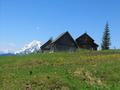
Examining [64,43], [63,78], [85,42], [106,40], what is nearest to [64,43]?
[64,43]

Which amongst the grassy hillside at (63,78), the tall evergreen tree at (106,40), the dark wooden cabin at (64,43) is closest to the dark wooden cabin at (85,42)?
the dark wooden cabin at (64,43)

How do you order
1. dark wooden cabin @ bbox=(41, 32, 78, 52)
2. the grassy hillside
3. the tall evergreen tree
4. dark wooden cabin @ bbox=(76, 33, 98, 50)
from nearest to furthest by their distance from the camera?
the grassy hillside
dark wooden cabin @ bbox=(41, 32, 78, 52)
dark wooden cabin @ bbox=(76, 33, 98, 50)
the tall evergreen tree

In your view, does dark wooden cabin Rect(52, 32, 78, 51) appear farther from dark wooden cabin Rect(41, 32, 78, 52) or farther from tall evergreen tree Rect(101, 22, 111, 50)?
tall evergreen tree Rect(101, 22, 111, 50)

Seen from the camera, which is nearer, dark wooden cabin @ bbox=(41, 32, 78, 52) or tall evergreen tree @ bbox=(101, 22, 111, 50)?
dark wooden cabin @ bbox=(41, 32, 78, 52)

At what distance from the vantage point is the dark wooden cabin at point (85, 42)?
101 meters

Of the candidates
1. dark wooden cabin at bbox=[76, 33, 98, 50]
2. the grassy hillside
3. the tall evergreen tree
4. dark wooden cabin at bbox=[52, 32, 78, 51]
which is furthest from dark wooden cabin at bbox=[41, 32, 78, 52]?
the grassy hillside

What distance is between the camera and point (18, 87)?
1058 inches

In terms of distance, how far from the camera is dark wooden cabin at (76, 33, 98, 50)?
10103 cm

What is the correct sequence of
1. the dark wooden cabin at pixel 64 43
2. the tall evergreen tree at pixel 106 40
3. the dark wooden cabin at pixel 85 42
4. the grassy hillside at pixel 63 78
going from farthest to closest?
the tall evergreen tree at pixel 106 40 → the dark wooden cabin at pixel 85 42 → the dark wooden cabin at pixel 64 43 → the grassy hillside at pixel 63 78

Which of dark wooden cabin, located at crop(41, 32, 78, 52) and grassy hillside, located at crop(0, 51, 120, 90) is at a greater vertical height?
dark wooden cabin, located at crop(41, 32, 78, 52)

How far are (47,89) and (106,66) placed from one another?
40.3 feet

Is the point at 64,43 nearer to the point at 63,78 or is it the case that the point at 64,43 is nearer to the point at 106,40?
the point at 106,40

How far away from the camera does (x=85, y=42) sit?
101m

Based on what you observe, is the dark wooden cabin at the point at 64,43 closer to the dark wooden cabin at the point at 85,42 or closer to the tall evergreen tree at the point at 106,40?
the dark wooden cabin at the point at 85,42
